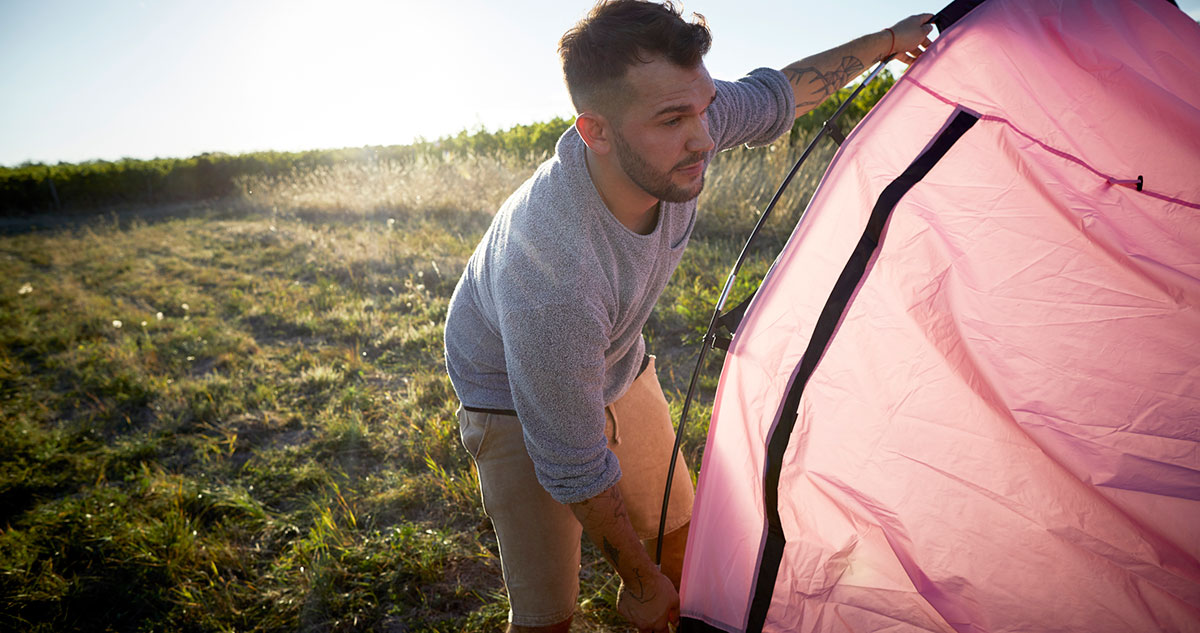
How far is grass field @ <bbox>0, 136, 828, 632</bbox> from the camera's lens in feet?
7.18

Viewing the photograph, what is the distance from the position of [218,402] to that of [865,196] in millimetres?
3911

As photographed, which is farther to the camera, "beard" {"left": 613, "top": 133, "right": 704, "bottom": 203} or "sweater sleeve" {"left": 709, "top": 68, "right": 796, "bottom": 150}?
"sweater sleeve" {"left": 709, "top": 68, "right": 796, "bottom": 150}

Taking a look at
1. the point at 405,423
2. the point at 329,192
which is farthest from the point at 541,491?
the point at 329,192

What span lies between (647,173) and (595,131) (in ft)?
0.55

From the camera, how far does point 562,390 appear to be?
127 cm

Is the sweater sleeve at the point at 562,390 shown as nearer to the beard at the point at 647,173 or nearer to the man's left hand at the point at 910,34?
the beard at the point at 647,173

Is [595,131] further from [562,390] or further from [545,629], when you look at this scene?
[545,629]

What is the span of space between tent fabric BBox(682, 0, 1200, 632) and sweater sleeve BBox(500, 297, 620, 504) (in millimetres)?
431

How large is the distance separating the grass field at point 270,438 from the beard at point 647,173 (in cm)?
141

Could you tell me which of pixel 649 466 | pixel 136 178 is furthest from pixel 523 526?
pixel 136 178

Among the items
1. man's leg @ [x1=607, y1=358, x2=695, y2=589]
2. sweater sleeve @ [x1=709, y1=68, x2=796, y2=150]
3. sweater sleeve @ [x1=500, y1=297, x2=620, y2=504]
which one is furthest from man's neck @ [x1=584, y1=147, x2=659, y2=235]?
man's leg @ [x1=607, y1=358, x2=695, y2=589]

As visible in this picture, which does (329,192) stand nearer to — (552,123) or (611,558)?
(552,123)

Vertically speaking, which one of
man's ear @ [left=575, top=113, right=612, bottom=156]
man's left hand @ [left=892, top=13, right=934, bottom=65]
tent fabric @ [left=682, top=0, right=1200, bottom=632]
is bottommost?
tent fabric @ [left=682, top=0, right=1200, bottom=632]

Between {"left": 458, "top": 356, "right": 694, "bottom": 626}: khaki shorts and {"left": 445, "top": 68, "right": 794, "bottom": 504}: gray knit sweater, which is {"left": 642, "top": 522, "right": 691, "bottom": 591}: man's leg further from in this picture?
{"left": 445, "top": 68, "right": 794, "bottom": 504}: gray knit sweater
